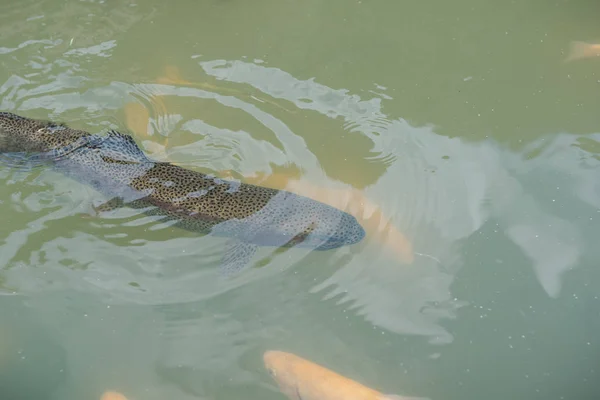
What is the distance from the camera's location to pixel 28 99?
5.13 meters

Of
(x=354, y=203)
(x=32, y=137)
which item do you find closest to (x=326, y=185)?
(x=354, y=203)

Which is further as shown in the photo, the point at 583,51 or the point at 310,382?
the point at 583,51

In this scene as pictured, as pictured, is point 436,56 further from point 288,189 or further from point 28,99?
point 28,99

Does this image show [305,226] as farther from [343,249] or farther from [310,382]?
[310,382]

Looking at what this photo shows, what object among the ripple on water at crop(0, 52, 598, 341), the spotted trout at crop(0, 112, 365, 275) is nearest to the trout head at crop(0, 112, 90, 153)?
the spotted trout at crop(0, 112, 365, 275)

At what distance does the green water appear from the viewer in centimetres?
390

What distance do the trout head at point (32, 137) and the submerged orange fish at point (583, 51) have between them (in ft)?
15.8

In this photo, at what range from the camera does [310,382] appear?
3709 millimetres

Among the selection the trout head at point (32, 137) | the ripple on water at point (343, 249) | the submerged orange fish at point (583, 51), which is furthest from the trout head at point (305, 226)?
the submerged orange fish at point (583, 51)

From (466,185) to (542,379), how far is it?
1.67 m

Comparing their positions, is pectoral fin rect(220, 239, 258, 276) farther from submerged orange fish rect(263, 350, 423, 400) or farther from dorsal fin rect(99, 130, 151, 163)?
dorsal fin rect(99, 130, 151, 163)

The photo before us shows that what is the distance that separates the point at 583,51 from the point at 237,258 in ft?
13.9

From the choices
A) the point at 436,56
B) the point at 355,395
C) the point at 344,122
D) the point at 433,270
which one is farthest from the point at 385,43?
the point at 355,395

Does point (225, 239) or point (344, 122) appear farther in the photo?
point (344, 122)
